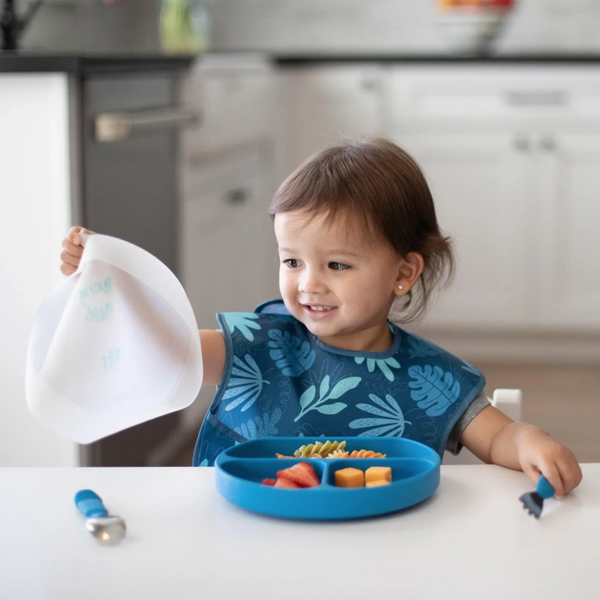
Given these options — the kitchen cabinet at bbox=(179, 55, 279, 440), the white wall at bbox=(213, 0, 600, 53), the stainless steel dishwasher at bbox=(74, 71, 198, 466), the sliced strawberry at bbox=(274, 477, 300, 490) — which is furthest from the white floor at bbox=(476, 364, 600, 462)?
the sliced strawberry at bbox=(274, 477, 300, 490)

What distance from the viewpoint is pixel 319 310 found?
1.03 metres

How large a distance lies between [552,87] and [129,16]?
5.90 ft

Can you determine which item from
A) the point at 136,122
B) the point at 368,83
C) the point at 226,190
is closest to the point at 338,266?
the point at 136,122

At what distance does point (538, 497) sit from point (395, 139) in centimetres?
265

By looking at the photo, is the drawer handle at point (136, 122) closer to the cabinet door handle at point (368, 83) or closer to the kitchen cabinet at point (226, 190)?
the kitchen cabinet at point (226, 190)

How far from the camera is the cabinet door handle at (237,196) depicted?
2643 mm

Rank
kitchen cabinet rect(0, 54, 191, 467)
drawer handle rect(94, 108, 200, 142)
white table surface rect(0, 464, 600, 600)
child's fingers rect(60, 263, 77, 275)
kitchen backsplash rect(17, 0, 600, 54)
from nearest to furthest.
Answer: white table surface rect(0, 464, 600, 600) → child's fingers rect(60, 263, 77, 275) → kitchen cabinet rect(0, 54, 191, 467) → drawer handle rect(94, 108, 200, 142) → kitchen backsplash rect(17, 0, 600, 54)

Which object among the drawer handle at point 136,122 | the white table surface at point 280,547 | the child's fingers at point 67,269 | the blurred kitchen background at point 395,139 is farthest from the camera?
the blurred kitchen background at point 395,139

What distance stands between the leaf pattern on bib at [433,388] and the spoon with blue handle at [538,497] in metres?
0.35

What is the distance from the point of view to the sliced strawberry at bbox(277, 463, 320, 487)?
26.4 inches

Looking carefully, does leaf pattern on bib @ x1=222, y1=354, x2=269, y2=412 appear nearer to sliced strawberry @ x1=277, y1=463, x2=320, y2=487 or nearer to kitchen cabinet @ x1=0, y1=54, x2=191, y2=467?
sliced strawberry @ x1=277, y1=463, x2=320, y2=487

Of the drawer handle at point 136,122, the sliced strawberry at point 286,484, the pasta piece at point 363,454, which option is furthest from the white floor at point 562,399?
the sliced strawberry at point 286,484

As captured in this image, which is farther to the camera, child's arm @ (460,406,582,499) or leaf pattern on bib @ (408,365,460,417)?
leaf pattern on bib @ (408,365,460,417)

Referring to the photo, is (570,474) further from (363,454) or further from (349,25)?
(349,25)
